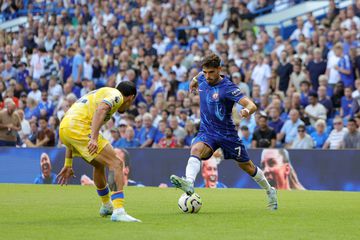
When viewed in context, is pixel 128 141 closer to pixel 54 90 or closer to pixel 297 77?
pixel 297 77

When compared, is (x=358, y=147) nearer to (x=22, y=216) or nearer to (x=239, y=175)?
(x=239, y=175)

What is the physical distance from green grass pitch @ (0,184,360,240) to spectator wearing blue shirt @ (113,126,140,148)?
614 centimetres

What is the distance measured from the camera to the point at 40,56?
31.3 metres

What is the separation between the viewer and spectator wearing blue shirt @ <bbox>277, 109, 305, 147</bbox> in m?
22.4

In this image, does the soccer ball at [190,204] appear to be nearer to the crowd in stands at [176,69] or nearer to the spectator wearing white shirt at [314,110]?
the crowd in stands at [176,69]

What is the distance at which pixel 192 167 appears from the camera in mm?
13398

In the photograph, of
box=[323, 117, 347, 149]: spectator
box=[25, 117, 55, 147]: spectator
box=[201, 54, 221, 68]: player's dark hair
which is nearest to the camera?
box=[201, 54, 221, 68]: player's dark hair

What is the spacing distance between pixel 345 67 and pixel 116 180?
40.7ft

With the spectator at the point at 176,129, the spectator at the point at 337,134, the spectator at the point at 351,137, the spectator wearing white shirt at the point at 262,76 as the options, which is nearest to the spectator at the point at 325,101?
the spectator at the point at 337,134

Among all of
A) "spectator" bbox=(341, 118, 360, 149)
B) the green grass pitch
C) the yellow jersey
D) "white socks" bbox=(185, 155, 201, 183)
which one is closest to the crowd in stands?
"spectator" bbox=(341, 118, 360, 149)

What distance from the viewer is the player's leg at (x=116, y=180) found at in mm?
11766

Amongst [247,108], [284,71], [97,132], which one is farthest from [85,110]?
[284,71]

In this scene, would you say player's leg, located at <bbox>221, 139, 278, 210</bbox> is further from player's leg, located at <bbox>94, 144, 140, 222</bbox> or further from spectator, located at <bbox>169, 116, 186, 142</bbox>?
spectator, located at <bbox>169, 116, 186, 142</bbox>

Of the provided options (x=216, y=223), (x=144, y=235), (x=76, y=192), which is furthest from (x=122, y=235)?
(x=76, y=192)
